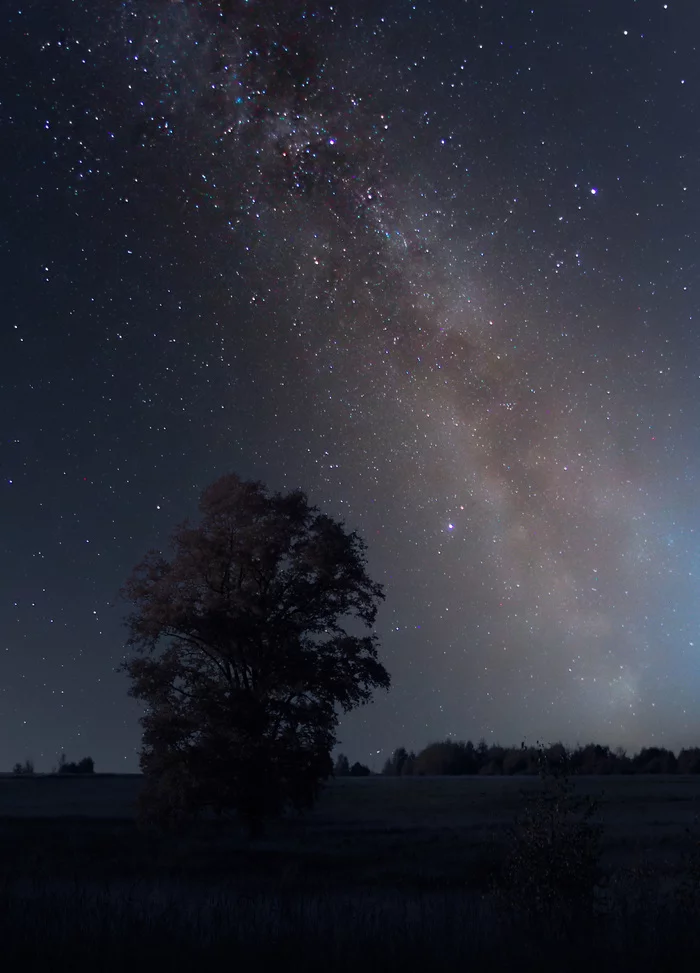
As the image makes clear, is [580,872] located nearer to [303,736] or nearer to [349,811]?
[303,736]

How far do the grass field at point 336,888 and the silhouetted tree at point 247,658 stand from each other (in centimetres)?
194

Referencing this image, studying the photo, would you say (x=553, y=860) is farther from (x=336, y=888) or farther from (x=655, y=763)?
(x=655, y=763)

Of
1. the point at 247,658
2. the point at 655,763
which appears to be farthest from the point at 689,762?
the point at 247,658

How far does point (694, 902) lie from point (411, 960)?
4.47 m

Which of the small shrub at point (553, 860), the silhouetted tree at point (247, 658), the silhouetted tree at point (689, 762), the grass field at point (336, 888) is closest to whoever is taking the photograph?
the grass field at point (336, 888)

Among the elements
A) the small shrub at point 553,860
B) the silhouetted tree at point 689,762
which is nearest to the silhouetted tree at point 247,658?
the small shrub at point 553,860

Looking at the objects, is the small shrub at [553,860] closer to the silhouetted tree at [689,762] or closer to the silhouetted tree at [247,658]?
the silhouetted tree at [247,658]

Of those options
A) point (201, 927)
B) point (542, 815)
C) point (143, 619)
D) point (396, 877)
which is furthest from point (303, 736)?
point (201, 927)

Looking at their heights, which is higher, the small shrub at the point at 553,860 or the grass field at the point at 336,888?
the small shrub at the point at 553,860

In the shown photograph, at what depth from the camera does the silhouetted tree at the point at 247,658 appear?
28.8 meters

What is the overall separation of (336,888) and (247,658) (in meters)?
12.5

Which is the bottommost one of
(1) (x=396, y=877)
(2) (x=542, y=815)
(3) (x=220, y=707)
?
(1) (x=396, y=877)

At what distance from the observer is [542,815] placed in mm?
12008

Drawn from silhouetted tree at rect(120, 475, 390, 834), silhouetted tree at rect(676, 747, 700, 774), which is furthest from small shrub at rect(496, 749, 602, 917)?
silhouetted tree at rect(676, 747, 700, 774)
